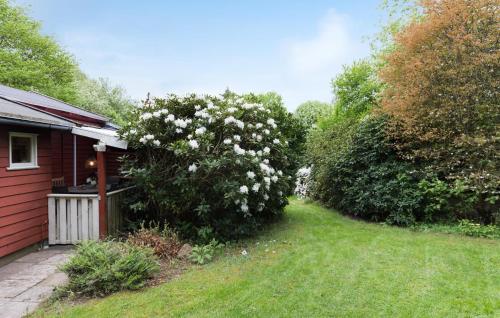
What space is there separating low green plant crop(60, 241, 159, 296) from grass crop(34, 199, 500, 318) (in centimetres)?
21

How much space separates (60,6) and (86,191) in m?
14.0

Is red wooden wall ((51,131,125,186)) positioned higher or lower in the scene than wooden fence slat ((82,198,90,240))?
higher

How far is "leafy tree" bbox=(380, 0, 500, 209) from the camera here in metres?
6.71

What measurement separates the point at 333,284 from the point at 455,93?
5.17 m

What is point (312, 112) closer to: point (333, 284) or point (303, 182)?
point (303, 182)

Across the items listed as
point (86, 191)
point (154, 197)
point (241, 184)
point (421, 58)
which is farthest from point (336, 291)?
point (421, 58)

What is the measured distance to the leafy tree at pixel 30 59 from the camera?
20.9 meters

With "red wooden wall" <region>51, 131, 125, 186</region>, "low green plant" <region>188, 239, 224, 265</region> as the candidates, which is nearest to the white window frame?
"red wooden wall" <region>51, 131, 125, 186</region>

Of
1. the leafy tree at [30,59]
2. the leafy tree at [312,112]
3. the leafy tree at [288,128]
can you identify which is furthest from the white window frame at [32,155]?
the leafy tree at [30,59]

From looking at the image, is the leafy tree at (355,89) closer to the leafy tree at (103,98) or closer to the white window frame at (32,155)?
the white window frame at (32,155)

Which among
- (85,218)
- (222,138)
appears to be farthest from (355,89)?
(85,218)

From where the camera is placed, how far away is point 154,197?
20.8 feet

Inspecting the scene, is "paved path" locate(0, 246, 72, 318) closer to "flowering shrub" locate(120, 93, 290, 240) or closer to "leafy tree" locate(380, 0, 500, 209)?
"flowering shrub" locate(120, 93, 290, 240)

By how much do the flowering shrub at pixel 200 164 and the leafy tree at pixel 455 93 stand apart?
11.4 feet
